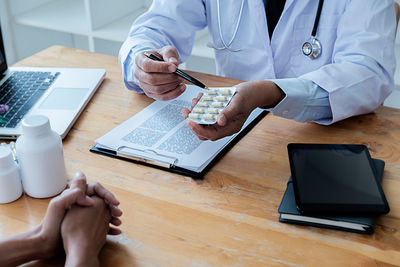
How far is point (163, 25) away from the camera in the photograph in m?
1.46

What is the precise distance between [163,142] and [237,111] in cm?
18

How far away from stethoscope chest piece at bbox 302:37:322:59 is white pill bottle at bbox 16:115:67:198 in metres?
0.84

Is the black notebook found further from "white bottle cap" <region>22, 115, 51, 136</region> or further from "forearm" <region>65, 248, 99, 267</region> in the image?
"white bottle cap" <region>22, 115, 51, 136</region>

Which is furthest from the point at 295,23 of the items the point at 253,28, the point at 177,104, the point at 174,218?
the point at 174,218

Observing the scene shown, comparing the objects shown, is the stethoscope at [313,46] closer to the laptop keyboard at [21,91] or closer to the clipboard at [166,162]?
the clipboard at [166,162]

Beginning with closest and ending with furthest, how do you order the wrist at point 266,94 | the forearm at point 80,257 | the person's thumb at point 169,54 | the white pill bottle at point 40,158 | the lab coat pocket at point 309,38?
the forearm at point 80,257, the white pill bottle at point 40,158, the wrist at point 266,94, the person's thumb at point 169,54, the lab coat pocket at point 309,38

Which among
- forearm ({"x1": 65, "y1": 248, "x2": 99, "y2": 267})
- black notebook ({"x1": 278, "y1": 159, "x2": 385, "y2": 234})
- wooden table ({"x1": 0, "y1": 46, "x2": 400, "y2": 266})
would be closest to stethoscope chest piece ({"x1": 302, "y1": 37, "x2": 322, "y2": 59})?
wooden table ({"x1": 0, "y1": 46, "x2": 400, "y2": 266})

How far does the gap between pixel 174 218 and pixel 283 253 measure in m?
0.20

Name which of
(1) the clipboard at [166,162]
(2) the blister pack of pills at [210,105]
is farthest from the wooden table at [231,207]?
(2) the blister pack of pills at [210,105]

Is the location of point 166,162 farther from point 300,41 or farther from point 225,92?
point 300,41

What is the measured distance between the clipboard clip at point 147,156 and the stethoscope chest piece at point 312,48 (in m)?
0.64

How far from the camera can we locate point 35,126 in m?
0.76

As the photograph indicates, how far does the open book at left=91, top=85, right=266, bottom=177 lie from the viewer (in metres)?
0.96

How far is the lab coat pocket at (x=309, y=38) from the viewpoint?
4.42 feet
